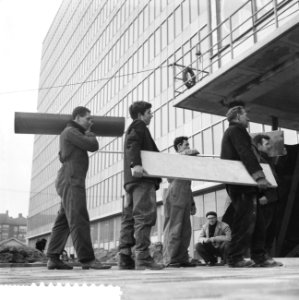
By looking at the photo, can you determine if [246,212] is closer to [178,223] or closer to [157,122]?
[178,223]

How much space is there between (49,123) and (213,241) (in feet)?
11.1

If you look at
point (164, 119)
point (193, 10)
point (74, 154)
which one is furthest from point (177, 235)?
point (164, 119)

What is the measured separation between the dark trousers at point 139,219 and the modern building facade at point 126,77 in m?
5.03

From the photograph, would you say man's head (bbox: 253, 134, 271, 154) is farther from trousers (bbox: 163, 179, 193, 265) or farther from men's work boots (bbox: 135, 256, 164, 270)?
men's work boots (bbox: 135, 256, 164, 270)

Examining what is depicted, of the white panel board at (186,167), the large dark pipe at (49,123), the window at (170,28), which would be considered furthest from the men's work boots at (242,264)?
the window at (170,28)

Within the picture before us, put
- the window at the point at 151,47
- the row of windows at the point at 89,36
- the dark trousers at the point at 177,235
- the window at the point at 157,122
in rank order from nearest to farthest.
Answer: the dark trousers at the point at 177,235 < the window at the point at 157,122 < the window at the point at 151,47 < the row of windows at the point at 89,36

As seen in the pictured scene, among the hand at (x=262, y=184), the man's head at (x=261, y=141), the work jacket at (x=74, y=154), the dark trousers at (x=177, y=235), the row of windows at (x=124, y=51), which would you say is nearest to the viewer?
the hand at (x=262, y=184)

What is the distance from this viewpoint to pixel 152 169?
3209 mm

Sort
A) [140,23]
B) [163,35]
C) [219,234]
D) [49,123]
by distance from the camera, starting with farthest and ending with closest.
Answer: [140,23] → [163,35] → [219,234] → [49,123]

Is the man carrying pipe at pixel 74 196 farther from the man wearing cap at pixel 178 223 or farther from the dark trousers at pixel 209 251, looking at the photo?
the dark trousers at pixel 209 251

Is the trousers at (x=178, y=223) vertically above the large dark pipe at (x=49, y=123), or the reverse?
the large dark pipe at (x=49, y=123)

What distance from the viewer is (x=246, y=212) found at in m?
3.77

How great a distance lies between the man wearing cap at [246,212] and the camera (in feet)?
12.1

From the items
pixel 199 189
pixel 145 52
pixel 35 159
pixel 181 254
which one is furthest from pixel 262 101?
pixel 35 159
